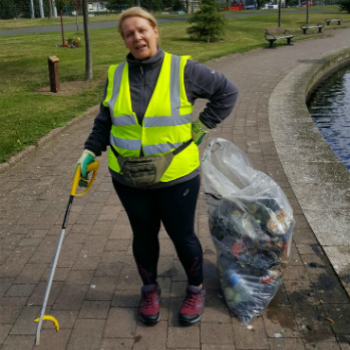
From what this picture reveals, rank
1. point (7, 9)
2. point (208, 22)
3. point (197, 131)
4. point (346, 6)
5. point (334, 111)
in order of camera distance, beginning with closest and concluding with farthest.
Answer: point (197, 131) → point (334, 111) → point (208, 22) → point (346, 6) → point (7, 9)

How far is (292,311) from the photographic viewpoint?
10.1 feet

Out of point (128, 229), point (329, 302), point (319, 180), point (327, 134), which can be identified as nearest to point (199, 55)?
point (327, 134)

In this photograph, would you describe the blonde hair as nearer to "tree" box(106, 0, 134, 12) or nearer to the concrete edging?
the concrete edging

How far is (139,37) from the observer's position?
254 cm

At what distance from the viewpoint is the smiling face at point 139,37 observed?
255 cm

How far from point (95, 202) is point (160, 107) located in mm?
2617

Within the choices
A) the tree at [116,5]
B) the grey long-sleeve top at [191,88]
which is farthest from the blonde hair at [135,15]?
the tree at [116,5]

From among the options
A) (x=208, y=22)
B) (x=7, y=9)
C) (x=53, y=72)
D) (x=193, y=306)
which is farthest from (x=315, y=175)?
(x=7, y=9)

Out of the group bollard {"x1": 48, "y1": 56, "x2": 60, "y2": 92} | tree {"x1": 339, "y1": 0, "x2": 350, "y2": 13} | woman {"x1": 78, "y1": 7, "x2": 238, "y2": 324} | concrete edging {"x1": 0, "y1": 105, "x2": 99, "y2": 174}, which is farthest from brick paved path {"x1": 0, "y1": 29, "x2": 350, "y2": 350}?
tree {"x1": 339, "y1": 0, "x2": 350, "y2": 13}

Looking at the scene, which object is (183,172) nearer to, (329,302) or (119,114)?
(119,114)

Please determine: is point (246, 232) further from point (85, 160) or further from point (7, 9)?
point (7, 9)

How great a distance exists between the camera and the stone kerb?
390 cm

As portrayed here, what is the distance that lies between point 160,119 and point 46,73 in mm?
11242

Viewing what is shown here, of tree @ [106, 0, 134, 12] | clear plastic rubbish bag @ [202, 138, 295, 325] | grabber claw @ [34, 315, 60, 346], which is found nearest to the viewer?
grabber claw @ [34, 315, 60, 346]
